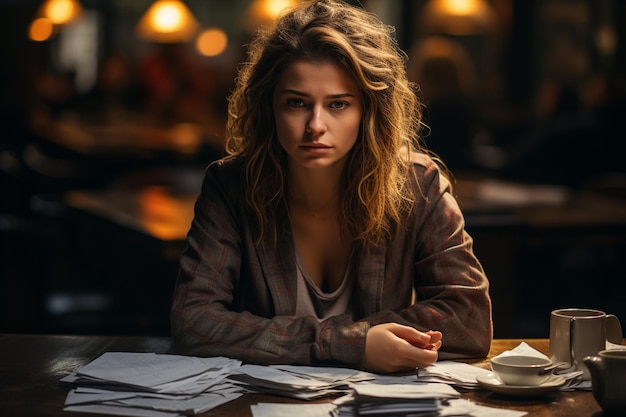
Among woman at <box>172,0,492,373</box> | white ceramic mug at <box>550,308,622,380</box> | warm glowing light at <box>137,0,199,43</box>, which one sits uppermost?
warm glowing light at <box>137,0,199,43</box>

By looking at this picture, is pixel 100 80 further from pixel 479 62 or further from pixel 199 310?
pixel 199 310

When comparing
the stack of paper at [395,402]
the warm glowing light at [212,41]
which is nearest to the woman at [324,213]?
the stack of paper at [395,402]

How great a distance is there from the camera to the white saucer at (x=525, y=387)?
1.91 meters

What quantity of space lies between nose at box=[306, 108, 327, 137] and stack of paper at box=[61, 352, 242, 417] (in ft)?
1.68

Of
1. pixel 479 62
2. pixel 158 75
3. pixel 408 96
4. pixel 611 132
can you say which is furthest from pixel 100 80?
pixel 408 96

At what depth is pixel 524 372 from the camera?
193 cm

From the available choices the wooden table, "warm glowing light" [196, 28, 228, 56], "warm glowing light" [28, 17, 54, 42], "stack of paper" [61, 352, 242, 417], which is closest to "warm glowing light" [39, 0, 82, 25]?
"warm glowing light" [28, 17, 54, 42]

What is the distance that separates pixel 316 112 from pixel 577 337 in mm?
704

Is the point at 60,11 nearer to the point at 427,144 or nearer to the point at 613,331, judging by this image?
the point at 427,144

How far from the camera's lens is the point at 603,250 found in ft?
18.5

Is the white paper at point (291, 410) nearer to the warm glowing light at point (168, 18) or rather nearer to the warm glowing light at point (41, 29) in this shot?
the warm glowing light at point (168, 18)

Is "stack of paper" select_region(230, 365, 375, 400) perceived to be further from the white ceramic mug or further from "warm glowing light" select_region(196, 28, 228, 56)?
"warm glowing light" select_region(196, 28, 228, 56)

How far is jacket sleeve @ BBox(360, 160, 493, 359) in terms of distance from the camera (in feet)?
7.46

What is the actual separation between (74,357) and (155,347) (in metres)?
0.19
